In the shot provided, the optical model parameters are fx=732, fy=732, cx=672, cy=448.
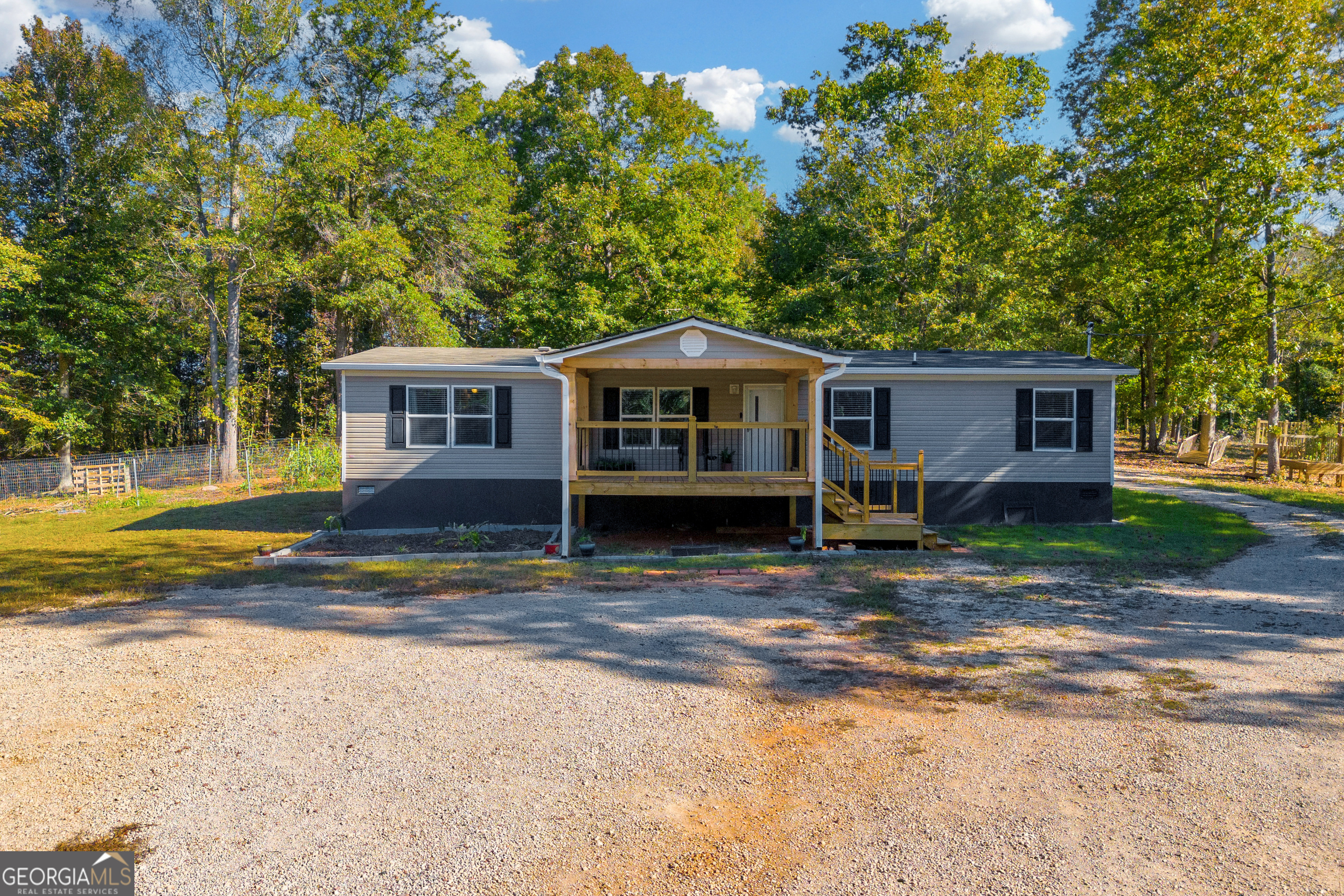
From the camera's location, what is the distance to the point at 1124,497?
15.6 metres

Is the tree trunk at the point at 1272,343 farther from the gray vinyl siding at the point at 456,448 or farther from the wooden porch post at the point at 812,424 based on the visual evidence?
the gray vinyl siding at the point at 456,448

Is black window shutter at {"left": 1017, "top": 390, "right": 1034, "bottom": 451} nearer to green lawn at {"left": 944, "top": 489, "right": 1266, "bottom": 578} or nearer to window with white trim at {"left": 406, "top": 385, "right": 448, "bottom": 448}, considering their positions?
green lawn at {"left": 944, "top": 489, "right": 1266, "bottom": 578}

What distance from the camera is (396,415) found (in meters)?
13.0

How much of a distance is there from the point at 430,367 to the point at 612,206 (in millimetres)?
12811

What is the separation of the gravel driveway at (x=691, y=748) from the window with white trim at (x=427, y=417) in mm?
5557

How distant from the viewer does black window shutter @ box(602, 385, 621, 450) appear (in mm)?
14094

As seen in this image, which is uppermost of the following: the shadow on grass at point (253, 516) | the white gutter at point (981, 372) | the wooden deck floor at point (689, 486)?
the white gutter at point (981, 372)

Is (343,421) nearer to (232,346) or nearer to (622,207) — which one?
(232,346)

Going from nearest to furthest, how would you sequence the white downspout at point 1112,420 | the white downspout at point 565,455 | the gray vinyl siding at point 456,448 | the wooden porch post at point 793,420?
the white downspout at point 565,455
the wooden porch post at point 793,420
the gray vinyl siding at point 456,448
the white downspout at point 1112,420

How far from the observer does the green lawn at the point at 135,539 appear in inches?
360

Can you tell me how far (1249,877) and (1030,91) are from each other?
27151mm

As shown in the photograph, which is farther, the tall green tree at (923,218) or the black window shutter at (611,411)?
the tall green tree at (923,218)

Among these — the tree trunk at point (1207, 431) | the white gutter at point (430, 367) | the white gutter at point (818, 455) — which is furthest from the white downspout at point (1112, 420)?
the white gutter at point (430, 367)

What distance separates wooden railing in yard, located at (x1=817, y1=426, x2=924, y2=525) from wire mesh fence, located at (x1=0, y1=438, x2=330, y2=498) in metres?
15.0
